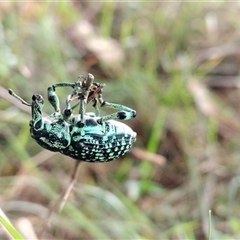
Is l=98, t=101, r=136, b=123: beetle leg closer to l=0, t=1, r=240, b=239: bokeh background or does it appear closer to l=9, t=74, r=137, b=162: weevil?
l=9, t=74, r=137, b=162: weevil

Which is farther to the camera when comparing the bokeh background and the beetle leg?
the bokeh background

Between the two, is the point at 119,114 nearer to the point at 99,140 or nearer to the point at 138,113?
the point at 99,140

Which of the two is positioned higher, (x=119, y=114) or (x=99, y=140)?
(x=119, y=114)

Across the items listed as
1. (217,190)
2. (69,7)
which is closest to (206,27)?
(69,7)

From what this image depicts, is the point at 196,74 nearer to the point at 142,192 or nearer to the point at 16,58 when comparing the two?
the point at 142,192

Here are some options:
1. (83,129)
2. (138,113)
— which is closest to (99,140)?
(83,129)

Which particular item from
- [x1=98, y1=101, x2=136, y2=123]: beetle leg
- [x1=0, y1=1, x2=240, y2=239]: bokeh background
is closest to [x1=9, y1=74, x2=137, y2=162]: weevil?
[x1=98, y1=101, x2=136, y2=123]: beetle leg
